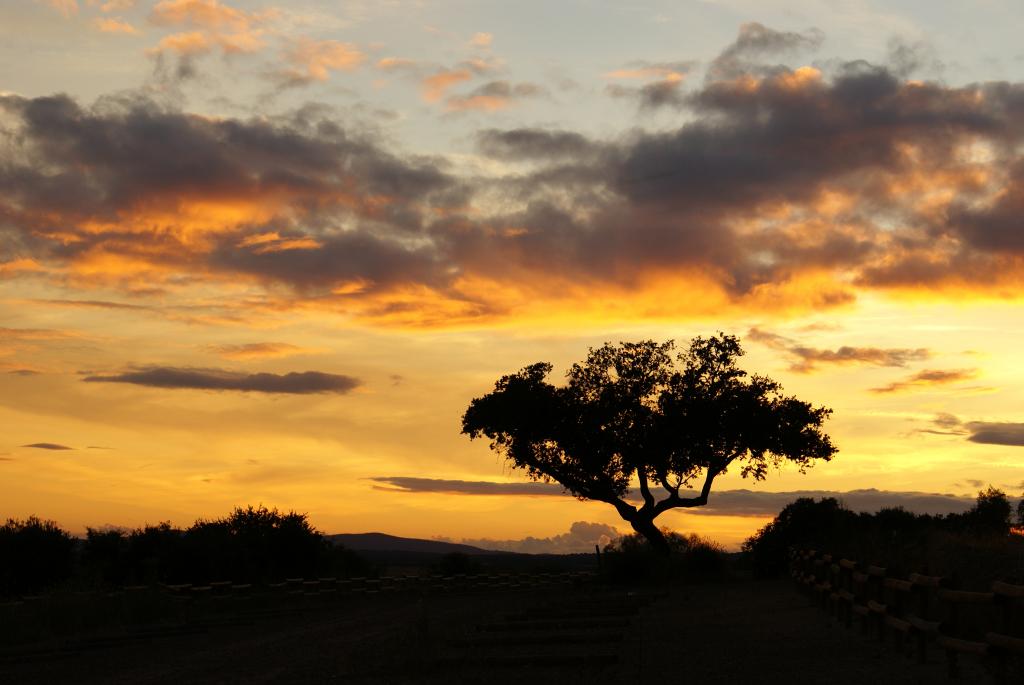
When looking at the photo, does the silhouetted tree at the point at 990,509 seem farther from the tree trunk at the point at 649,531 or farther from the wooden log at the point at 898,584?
Result: the wooden log at the point at 898,584

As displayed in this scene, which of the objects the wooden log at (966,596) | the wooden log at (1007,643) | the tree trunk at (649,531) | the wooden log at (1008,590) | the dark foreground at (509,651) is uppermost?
the tree trunk at (649,531)

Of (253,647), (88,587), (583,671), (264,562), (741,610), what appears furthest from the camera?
(264,562)

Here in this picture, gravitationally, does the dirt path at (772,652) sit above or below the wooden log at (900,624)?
below

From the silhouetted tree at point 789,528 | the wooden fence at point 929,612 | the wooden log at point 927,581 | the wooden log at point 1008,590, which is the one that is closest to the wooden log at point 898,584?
the wooden fence at point 929,612

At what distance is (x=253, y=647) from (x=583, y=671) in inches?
425

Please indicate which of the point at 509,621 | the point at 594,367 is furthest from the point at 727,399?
the point at 509,621

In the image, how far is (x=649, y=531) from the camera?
185 ft

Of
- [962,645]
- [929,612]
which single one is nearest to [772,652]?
[929,612]

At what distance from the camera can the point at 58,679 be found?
21.2 metres

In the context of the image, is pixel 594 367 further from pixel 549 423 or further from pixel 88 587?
pixel 88 587

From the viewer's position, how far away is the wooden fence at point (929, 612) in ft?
44.8

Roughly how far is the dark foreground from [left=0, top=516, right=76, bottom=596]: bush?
75.5ft

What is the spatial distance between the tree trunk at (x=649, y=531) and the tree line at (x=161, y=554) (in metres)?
17.8

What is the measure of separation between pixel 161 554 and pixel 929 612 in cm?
4200
